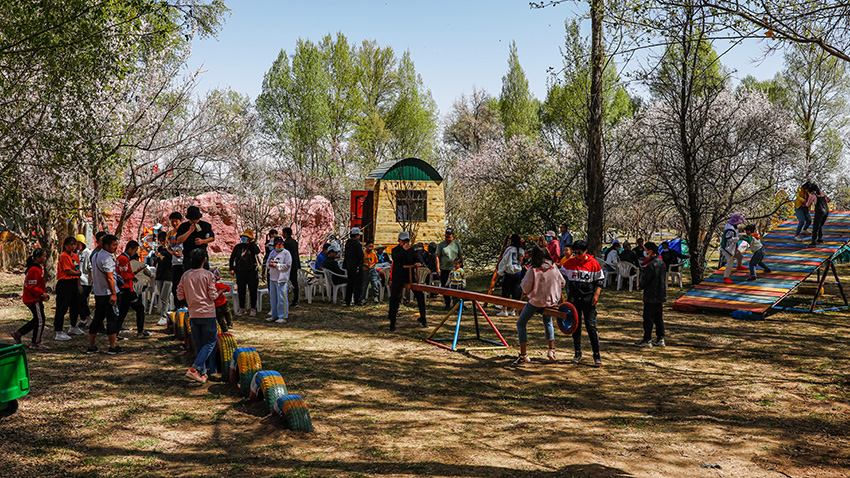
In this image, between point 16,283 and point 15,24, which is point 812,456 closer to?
point 15,24

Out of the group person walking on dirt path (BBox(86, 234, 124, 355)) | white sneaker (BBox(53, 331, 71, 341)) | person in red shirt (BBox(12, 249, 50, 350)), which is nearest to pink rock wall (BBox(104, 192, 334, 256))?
white sneaker (BBox(53, 331, 71, 341))

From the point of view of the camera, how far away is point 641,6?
Answer: 891cm

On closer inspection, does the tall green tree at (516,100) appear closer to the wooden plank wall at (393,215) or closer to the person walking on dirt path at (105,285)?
the wooden plank wall at (393,215)

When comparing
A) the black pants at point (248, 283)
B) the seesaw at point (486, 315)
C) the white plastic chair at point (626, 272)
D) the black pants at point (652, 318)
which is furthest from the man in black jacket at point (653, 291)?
the white plastic chair at point (626, 272)

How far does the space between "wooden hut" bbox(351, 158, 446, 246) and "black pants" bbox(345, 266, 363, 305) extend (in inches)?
281

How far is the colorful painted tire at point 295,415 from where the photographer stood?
19.9ft

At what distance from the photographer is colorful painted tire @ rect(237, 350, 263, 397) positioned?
7309mm

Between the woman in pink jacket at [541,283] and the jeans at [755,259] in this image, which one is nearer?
the woman in pink jacket at [541,283]

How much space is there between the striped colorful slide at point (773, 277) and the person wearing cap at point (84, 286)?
1249cm

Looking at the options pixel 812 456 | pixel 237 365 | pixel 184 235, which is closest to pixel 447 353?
pixel 237 365

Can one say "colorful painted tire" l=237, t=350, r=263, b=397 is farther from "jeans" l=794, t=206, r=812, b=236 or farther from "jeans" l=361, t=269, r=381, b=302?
"jeans" l=794, t=206, r=812, b=236

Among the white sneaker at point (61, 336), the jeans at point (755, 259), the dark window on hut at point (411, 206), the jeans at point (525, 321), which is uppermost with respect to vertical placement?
the dark window on hut at point (411, 206)

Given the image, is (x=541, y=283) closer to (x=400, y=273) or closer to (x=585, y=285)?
(x=585, y=285)

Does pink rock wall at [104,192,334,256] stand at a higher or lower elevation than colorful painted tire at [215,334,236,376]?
higher
